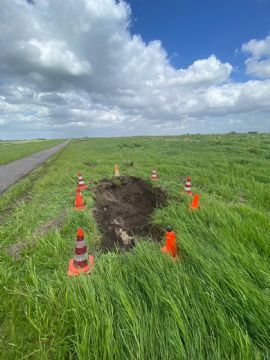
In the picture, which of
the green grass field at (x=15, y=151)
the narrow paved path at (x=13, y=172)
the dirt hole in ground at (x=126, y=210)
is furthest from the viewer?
the green grass field at (x=15, y=151)

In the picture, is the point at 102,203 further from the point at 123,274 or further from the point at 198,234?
the point at 123,274

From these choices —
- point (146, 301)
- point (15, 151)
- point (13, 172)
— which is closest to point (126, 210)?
point (146, 301)

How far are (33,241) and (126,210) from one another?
113 inches

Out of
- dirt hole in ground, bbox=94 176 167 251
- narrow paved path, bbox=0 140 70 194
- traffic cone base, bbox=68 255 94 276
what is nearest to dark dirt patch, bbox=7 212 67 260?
dirt hole in ground, bbox=94 176 167 251

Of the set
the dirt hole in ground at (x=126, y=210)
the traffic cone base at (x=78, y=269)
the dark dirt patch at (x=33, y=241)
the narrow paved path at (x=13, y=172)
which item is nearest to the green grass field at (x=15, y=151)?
the narrow paved path at (x=13, y=172)

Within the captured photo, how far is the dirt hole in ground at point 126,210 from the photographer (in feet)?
14.0

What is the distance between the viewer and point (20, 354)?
63.2 inches

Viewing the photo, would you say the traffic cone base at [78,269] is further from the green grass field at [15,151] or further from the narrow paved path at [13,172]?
the green grass field at [15,151]

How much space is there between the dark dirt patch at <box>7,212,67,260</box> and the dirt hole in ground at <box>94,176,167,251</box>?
0.91 m

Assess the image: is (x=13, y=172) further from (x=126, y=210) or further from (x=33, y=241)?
(x=33, y=241)

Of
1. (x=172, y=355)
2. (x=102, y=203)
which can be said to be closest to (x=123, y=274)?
(x=172, y=355)

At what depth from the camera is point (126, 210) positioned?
232 inches

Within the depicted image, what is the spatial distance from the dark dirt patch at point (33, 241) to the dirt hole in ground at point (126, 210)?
2.99ft

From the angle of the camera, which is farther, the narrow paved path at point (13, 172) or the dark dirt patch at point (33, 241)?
the narrow paved path at point (13, 172)
